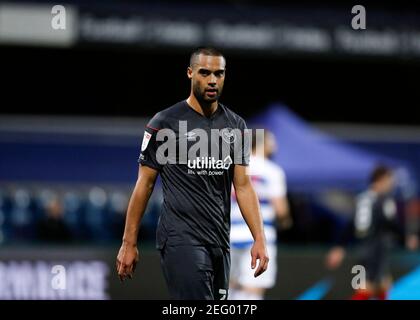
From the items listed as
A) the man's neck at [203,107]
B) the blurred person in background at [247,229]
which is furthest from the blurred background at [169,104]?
the man's neck at [203,107]

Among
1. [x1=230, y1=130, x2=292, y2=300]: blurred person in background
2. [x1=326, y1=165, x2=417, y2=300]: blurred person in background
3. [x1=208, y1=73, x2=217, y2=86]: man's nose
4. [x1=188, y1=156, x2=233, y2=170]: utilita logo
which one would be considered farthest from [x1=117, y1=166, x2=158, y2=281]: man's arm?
[x1=326, y1=165, x2=417, y2=300]: blurred person in background

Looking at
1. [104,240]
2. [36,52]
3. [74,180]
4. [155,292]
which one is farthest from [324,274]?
[36,52]

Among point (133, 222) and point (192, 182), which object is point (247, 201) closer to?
point (192, 182)

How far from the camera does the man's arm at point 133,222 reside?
572cm

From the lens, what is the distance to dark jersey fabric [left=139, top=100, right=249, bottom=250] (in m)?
5.71

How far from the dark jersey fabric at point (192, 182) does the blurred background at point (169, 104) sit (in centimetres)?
522

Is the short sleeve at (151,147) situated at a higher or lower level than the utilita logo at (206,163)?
higher

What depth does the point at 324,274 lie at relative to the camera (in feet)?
37.1

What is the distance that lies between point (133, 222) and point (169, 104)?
7.77 meters

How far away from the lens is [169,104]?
13.4m

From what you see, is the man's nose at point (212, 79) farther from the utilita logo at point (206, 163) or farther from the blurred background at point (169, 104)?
the blurred background at point (169, 104)

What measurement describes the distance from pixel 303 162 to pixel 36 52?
4.39 meters

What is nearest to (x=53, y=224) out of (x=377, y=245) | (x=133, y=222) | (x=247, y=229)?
(x=247, y=229)

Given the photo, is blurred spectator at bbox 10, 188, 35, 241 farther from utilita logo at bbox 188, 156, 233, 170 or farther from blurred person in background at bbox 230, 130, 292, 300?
utilita logo at bbox 188, 156, 233, 170
